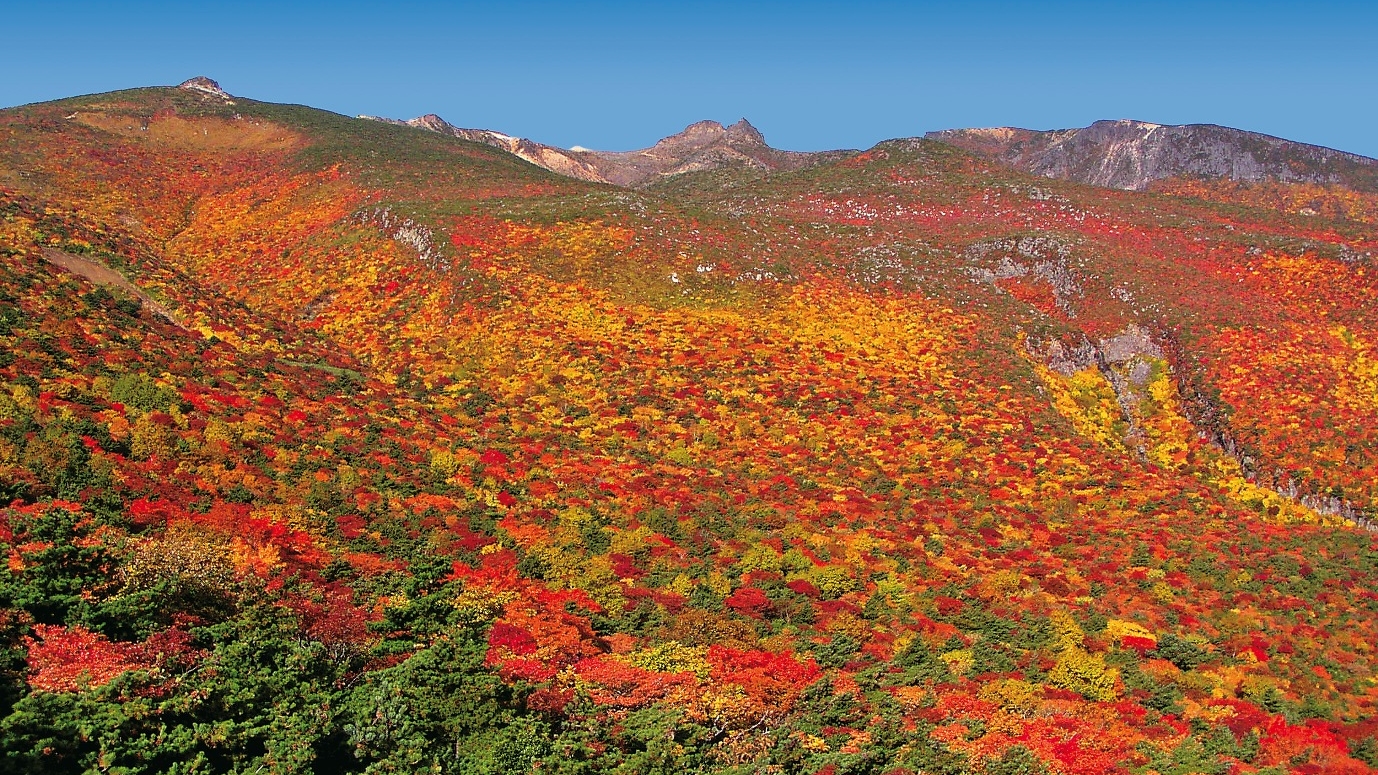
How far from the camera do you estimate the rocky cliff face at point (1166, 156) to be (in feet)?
463

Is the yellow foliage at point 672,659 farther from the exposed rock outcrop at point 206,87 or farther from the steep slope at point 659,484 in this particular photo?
the exposed rock outcrop at point 206,87

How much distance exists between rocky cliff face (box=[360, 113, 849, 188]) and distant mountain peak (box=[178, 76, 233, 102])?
25.9 m

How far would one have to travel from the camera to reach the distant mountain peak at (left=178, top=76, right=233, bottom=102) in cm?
11306

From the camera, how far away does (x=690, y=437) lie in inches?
1774

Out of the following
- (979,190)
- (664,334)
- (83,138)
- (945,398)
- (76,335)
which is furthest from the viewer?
(979,190)

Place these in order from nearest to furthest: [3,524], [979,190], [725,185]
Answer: [3,524]
[979,190]
[725,185]

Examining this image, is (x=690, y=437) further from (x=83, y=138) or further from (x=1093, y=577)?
(x=83, y=138)

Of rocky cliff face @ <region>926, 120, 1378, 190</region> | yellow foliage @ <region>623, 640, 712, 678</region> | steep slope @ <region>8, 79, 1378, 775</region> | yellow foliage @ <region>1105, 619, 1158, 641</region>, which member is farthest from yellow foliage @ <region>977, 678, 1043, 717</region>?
rocky cliff face @ <region>926, 120, 1378, 190</region>

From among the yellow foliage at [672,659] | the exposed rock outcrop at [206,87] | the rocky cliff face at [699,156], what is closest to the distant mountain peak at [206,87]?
the exposed rock outcrop at [206,87]

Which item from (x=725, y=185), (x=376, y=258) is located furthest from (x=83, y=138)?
(x=725, y=185)

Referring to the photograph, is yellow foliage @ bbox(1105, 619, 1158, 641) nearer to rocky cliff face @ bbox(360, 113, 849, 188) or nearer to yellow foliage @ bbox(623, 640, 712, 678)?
yellow foliage @ bbox(623, 640, 712, 678)

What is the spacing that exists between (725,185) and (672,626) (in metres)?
98.6

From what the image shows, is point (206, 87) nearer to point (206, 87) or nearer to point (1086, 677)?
point (206, 87)

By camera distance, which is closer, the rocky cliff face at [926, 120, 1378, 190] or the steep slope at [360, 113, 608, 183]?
the rocky cliff face at [926, 120, 1378, 190]
